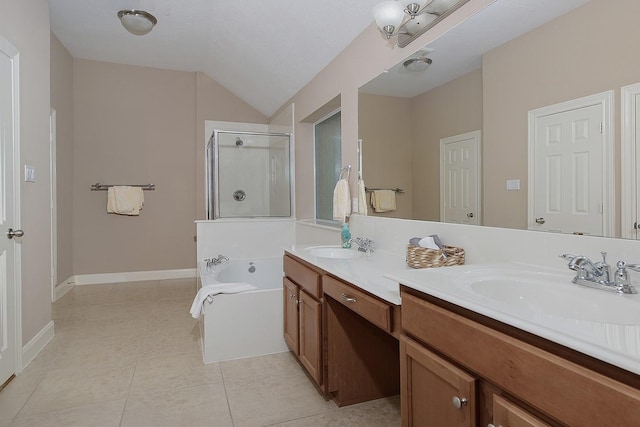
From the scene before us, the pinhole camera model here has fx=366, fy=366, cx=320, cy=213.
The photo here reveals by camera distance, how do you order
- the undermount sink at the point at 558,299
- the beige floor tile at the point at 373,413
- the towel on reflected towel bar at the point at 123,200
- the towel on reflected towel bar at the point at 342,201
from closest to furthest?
the undermount sink at the point at 558,299 < the beige floor tile at the point at 373,413 < the towel on reflected towel bar at the point at 342,201 < the towel on reflected towel bar at the point at 123,200

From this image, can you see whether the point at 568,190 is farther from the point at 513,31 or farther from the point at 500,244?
the point at 513,31

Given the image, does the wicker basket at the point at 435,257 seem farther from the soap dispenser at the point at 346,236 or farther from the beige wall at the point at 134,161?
the beige wall at the point at 134,161

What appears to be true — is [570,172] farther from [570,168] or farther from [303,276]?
[303,276]

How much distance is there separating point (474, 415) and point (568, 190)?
790 millimetres

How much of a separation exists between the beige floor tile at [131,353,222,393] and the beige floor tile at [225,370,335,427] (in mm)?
178

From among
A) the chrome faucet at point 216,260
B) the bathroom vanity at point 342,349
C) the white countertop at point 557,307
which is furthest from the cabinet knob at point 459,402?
the chrome faucet at point 216,260

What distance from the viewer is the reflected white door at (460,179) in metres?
1.61

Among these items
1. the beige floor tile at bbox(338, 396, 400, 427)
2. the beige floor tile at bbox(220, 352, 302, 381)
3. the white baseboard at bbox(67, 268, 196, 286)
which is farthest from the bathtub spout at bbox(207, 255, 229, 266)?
the beige floor tile at bbox(338, 396, 400, 427)

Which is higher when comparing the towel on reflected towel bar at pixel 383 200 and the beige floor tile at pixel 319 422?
the towel on reflected towel bar at pixel 383 200

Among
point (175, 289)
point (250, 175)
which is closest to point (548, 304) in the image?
point (250, 175)

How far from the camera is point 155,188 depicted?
16.0ft

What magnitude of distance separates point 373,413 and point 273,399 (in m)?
0.53

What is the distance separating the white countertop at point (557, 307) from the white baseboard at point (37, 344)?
2516mm

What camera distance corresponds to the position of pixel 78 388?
2066mm
